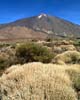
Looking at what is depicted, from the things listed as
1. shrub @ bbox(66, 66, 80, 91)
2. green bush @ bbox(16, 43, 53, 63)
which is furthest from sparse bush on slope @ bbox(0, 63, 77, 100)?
green bush @ bbox(16, 43, 53, 63)

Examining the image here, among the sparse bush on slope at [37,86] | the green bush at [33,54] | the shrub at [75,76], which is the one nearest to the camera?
the sparse bush on slope at [37,86]

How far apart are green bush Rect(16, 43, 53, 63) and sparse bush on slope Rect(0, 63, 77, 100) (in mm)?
8867

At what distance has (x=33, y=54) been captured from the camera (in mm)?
20141

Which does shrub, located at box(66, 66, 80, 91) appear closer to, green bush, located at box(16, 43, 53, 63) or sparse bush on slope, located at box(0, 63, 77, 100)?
sparse bush on slope, located at box(0, 63, 77, 100)

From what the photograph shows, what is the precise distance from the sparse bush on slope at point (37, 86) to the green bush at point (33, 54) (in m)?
8.87

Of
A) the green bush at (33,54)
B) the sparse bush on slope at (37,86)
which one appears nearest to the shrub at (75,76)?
the sparse bush on slope at (37,86)

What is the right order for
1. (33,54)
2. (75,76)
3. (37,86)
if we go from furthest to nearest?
1. (33,54)
2. (75,76)
3. (37,86)

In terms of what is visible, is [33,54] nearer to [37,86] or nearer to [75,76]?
[75,76]

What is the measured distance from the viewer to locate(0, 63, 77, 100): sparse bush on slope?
337 inches

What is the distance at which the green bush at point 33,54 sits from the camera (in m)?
19.0

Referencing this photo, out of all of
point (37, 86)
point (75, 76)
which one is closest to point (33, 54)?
point (75, 76)

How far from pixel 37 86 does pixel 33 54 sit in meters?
11.3

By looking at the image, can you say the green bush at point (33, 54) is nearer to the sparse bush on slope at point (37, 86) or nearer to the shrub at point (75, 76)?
the shrub at point (75, 76)

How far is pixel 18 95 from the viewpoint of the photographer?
8.52m
